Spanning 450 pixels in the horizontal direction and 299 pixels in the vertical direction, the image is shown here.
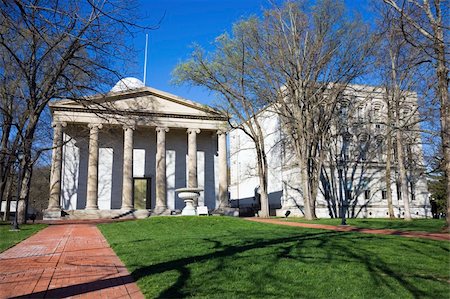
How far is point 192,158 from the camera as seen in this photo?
32406mm

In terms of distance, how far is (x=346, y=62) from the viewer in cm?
2339

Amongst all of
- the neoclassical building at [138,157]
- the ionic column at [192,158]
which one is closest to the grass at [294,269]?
the neoclassical building at [138,157]

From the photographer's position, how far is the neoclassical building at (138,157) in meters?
29.3

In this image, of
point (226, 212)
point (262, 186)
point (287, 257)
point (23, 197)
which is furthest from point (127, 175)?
point (287, 257)

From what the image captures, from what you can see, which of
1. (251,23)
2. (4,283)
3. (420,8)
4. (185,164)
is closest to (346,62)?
(251,23)

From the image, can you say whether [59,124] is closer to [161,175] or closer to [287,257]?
[161,175]

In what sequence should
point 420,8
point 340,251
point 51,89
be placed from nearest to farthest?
point 340,251
point 420,8
point 51,89

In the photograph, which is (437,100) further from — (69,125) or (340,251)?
(69,125)

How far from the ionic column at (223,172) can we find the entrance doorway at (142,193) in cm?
688

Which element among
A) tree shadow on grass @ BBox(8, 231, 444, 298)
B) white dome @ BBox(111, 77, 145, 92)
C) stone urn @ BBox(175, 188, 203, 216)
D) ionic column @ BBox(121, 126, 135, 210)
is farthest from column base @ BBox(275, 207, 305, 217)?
tree shadow on grass @ BBox(8, 231, 444, 298)

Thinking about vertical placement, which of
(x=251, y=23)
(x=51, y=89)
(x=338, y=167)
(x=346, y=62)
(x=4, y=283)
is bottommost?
(x=4, y=283)

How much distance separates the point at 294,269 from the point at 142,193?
29084 millimetres

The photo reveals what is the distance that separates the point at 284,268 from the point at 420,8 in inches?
438

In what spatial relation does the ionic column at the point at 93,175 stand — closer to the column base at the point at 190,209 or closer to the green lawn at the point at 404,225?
the column base at the point at 190,209
